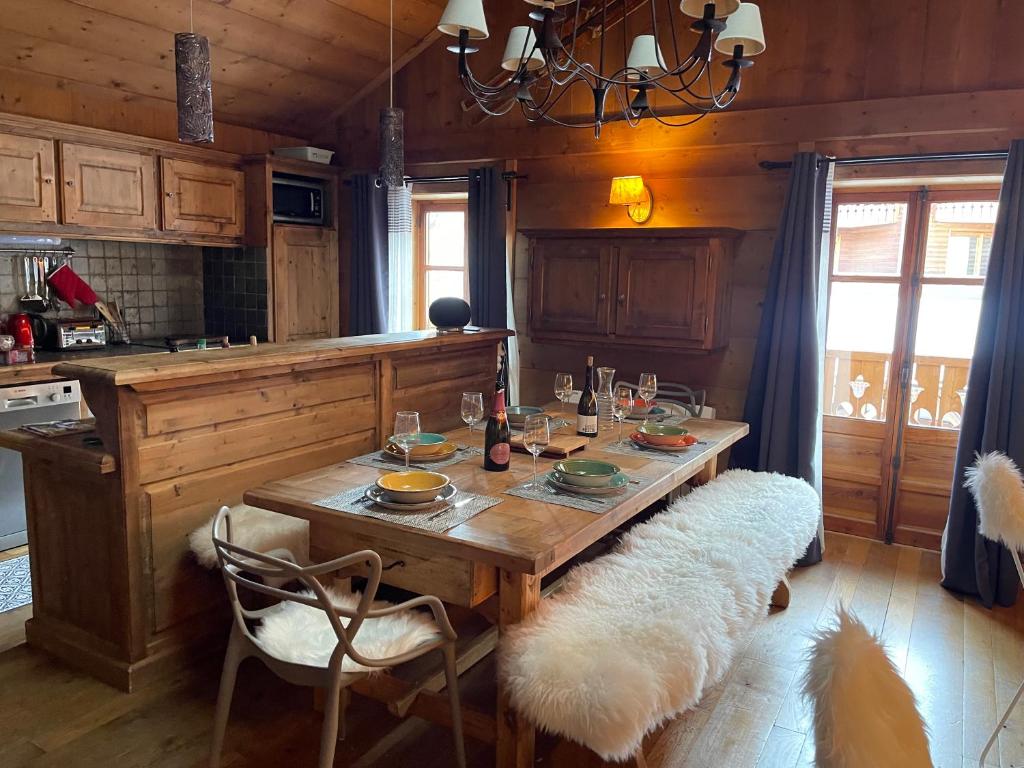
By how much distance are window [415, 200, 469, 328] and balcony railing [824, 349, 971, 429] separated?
7.97ft

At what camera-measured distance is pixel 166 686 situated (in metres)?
2.60

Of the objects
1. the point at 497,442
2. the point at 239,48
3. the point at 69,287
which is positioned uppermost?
the point at 239,48

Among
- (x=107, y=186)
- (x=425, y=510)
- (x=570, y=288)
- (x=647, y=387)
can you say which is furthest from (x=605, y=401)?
(x=107, y=186)

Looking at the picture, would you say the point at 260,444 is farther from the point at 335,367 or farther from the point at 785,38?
the point at 785,38

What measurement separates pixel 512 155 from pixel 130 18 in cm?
221

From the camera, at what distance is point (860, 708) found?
3.31 feet

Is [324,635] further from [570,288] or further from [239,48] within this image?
[239,48]

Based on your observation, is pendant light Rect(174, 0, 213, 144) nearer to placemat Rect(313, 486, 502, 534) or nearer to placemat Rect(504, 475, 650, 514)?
placemat Rect(313, 486, 502, 534)

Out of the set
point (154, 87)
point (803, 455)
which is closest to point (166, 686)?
point (803, 455)

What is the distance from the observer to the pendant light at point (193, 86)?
2.39 m

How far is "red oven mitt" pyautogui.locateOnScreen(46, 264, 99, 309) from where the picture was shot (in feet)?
14.4

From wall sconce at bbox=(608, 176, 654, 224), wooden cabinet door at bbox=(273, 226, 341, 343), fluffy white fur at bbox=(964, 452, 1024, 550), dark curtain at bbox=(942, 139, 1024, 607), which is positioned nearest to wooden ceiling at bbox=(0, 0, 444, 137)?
wooden cabinet door at bbox=(273, 226, 341, 343)

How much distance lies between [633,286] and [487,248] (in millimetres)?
1092

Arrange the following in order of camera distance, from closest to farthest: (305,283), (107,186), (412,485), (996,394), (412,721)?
(412,485) < (412,721) < (996,394) < (107,186) < (305,283)
